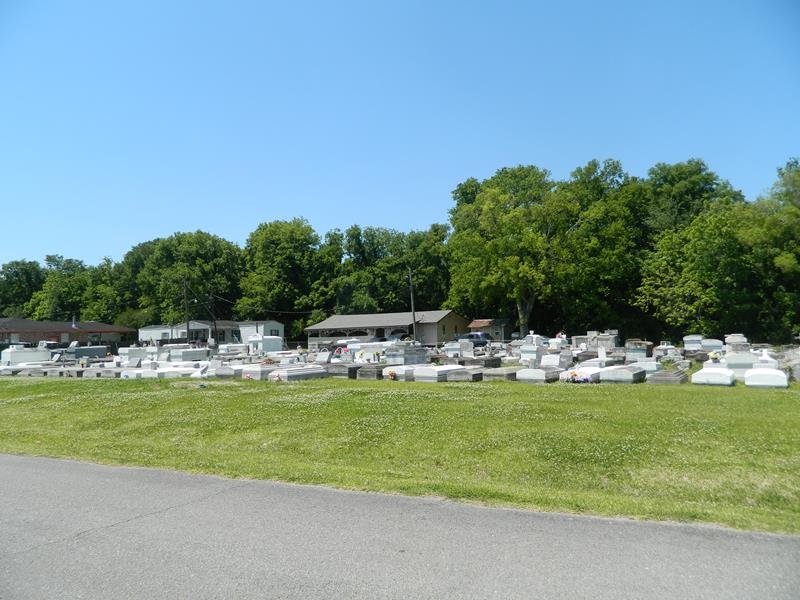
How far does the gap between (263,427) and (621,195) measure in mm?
49831

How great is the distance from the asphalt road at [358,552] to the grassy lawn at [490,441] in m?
0.64

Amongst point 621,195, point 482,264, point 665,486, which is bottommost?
point 665,486

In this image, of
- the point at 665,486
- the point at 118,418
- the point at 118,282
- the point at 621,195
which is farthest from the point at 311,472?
the point at 118,282

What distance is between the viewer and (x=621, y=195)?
175ft

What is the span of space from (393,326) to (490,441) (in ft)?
160

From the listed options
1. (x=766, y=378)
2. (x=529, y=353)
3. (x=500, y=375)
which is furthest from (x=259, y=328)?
(x=766, y=378)

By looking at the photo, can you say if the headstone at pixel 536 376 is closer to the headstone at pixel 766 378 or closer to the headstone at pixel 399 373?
the headstone at pixel 399 373

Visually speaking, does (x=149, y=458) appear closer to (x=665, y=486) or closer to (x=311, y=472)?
(x=311, y=472)

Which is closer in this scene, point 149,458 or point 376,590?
point 376,590

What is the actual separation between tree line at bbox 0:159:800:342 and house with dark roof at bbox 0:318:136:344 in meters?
3.63

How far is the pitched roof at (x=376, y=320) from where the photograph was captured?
57000 mm

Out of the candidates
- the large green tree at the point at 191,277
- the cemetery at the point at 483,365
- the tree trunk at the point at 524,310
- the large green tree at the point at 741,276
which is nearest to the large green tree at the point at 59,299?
the large green tree at the point at 191,277

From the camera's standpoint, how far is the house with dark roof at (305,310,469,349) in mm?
56594

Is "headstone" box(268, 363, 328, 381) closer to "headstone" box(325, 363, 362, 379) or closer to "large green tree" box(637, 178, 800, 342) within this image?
"headstone" box(325, 363, 362, 379)
